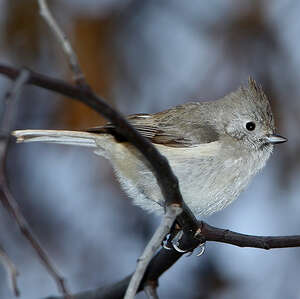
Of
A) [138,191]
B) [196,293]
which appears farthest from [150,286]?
[196,293]

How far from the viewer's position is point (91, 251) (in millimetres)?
4508

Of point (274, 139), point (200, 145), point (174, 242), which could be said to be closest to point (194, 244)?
point (174, 242)

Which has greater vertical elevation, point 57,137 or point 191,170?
point 57,137

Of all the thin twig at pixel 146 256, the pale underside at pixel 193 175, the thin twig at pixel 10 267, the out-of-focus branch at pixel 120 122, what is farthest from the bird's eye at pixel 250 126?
the thin twig at pixel 10 267

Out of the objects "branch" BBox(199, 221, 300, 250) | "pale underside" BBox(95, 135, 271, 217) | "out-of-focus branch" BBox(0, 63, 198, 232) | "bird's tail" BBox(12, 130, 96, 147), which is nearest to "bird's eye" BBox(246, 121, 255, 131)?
"pale underside" BBox(95, 135, 271, 217)

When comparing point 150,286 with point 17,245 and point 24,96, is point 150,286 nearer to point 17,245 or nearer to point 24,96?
point 17,245

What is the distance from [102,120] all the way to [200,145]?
1360 mm

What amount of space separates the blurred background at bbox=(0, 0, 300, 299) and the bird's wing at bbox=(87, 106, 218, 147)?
109 centimetres

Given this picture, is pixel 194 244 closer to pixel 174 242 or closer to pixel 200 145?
pixel 174 242

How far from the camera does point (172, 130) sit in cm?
335

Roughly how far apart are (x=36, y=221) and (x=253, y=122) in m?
2.05

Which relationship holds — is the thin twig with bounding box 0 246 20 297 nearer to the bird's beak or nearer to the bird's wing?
the bird's wing

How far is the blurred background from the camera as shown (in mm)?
4469

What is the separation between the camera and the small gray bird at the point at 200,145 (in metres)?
3.11
